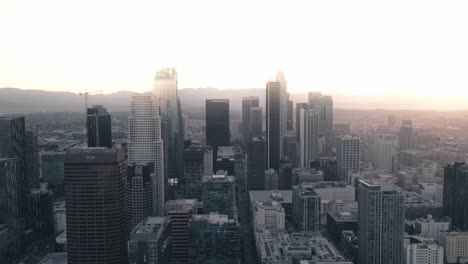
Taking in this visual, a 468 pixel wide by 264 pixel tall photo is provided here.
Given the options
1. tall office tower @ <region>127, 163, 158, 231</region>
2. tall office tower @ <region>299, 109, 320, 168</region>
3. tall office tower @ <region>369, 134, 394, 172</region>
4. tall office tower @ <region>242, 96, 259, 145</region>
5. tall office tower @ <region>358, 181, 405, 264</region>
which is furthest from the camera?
tall office tower @ <region>242, 96, 259, 145</region>

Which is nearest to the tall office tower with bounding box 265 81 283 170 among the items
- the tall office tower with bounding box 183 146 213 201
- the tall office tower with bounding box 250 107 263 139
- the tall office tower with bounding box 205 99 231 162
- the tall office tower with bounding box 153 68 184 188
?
the tall office tower with bounding box 250 107 263 139

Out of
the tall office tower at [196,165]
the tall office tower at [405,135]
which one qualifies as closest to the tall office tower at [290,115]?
the tall office tower at [196,165]

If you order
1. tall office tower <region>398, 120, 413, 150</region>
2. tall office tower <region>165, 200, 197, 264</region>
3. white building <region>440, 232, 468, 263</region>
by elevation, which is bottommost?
white building <region>440, 232, 468, 263</region>

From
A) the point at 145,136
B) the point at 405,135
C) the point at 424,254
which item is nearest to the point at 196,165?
the point at 145,136

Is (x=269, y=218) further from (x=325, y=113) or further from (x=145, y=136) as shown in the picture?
(x=325, y=113)

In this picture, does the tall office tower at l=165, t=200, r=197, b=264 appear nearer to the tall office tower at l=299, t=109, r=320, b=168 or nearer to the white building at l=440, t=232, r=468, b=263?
the white building at l=440, t=232, r=468, b=263

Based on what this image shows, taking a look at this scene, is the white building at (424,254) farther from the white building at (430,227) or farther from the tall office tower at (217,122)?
the tall office tower at (217,122)

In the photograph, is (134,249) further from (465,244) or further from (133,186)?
(465,244)
